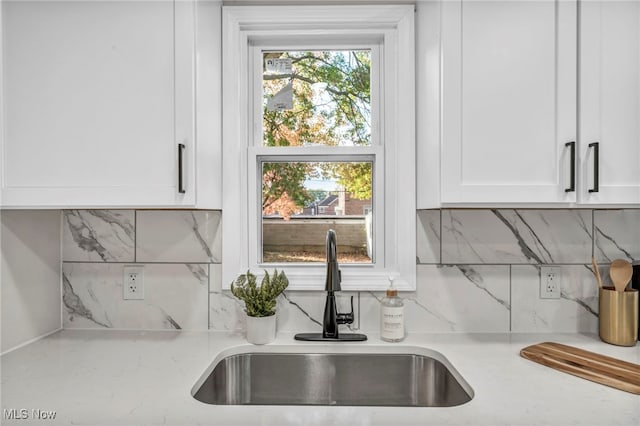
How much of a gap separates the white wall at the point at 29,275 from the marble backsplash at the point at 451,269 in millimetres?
190

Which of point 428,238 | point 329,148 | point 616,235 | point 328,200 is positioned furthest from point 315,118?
point 616,235

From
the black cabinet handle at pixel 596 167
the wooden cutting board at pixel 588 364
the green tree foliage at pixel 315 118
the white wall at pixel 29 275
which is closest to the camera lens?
the wooden cutting board at pixel 588 364

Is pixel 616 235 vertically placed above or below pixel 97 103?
below

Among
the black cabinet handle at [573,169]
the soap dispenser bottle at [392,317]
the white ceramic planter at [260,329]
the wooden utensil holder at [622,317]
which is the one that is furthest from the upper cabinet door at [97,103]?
the wooden utensil holder at [622,317]

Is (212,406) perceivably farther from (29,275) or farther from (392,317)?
(29,275)

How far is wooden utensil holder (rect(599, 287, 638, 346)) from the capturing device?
1394mm

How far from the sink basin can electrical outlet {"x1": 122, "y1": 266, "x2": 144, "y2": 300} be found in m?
0.48

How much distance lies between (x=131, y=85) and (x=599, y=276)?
1.72m

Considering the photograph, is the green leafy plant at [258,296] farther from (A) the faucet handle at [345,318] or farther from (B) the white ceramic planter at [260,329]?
(A) the faucet handle at [345,318]

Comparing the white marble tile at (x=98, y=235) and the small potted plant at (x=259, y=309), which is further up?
the white marble tile at (x=98, y=235)

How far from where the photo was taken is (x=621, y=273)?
1.44 meters

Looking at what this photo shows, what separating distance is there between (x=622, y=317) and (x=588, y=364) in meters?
0.32

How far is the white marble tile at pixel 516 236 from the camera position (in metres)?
1.57

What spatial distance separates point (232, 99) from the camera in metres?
1.56
